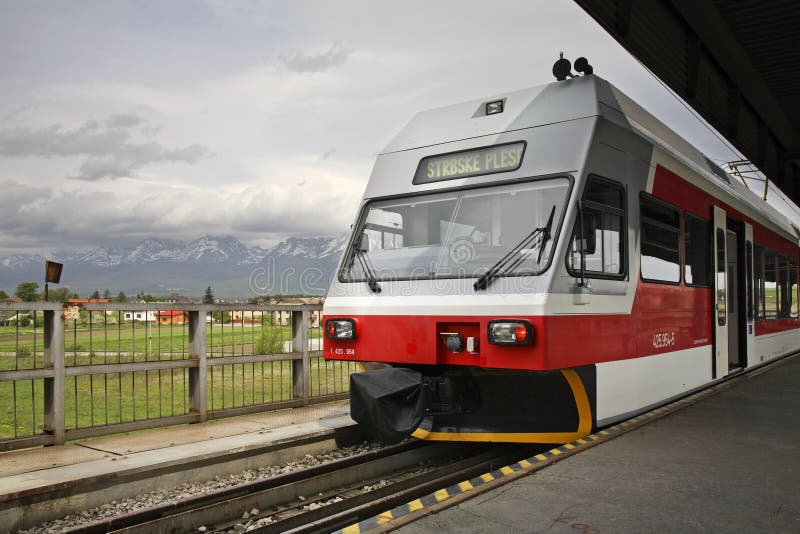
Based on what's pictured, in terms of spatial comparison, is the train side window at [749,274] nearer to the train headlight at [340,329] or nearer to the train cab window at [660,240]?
the train cab window at [660,240]

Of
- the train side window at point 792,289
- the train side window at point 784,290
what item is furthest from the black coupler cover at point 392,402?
the train side window at point 792,289

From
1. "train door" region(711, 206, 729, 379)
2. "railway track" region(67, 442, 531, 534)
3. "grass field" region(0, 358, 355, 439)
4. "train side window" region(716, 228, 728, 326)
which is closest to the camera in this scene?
"railway track" region(67, 442, 531, 534)

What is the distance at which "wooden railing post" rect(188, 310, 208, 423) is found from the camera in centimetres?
820

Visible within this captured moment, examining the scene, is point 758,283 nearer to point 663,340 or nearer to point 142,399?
point 663,340

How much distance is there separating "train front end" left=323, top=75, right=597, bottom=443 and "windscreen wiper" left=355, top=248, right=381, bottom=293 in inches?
0.6

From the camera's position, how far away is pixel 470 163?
6746mm

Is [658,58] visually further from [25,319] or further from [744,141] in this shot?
[25,319]

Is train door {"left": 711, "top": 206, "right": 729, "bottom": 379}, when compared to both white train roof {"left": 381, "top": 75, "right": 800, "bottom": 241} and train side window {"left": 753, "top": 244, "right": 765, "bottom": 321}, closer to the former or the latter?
white train roof {"left": 381, "top": 75, "right": 800, "bottom": 241}

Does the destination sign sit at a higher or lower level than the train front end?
higher

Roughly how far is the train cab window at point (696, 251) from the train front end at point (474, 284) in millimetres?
3010

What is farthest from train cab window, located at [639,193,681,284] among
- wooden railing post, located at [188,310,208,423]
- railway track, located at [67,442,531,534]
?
wooden railing post, located at [188,310,208,423]

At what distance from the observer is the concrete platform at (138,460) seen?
17.2 ft

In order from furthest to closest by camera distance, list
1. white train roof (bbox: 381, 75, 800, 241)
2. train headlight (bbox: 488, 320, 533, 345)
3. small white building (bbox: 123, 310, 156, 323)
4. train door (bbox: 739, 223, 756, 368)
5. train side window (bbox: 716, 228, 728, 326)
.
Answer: train door (bbox: 739, 223, 756, 368), train side window (bbox: 716, 228, 728, 326), small white building (bbox: 123, 310, 156, 323), white train roof (bbox: 381, 75, 800, 241), train headlight (bbox: 488, 320, 533, 345)

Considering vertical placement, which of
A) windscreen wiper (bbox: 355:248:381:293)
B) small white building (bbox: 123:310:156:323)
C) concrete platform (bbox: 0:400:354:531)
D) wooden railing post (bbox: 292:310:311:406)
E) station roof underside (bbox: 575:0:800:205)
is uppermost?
station roof underside (bbox: 575:0:800:205)
